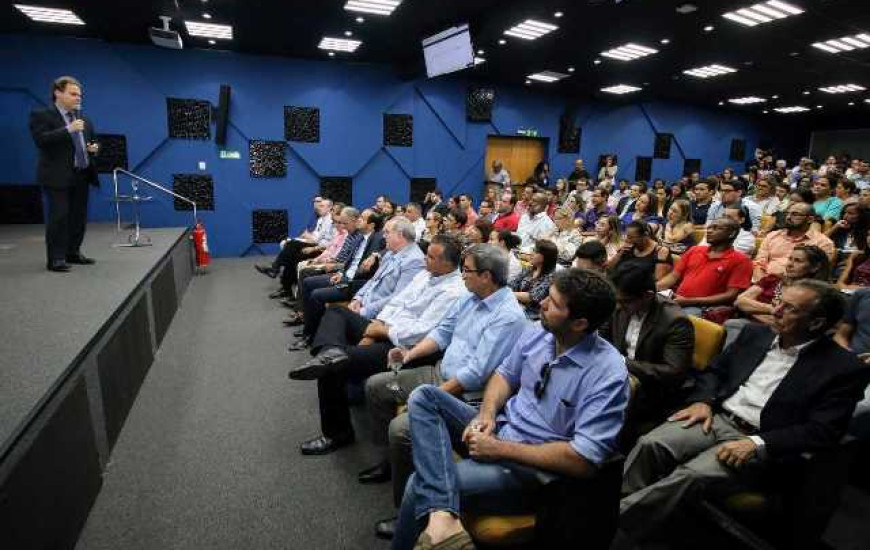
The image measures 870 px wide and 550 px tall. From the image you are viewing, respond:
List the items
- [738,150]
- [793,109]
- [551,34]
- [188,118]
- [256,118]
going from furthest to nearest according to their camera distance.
→ [738,150] → [793,109] → [256,118] → [188,118] → [551,34]

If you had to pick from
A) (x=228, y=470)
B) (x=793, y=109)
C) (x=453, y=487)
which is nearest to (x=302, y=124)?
(x=228, y=470)

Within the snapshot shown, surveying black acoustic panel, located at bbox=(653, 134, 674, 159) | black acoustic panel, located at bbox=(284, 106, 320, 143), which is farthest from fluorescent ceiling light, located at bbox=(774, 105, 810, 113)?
black acoustic panel, located at bbox=(284, 106, 320, 143)

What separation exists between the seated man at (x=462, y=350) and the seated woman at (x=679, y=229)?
2679mm

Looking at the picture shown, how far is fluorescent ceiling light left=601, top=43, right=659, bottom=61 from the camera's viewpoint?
23.0 ft

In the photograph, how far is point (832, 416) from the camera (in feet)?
5.03

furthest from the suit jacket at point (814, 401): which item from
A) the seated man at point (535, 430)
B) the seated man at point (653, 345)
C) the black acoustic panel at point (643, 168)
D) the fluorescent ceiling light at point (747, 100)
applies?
the fluorescent ceiling light at point (747, 100)

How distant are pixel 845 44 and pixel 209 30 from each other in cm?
884

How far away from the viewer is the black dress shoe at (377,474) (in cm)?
221

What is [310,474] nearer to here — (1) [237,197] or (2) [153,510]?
(2) [153,510]

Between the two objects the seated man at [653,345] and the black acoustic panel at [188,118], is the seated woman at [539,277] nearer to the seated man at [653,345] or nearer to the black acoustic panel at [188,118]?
the seated man at [653,345]

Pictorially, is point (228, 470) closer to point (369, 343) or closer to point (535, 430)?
point (369, 343)

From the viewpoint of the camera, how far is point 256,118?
7.85 meters

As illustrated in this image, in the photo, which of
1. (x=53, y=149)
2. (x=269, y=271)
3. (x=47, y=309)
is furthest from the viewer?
(x=269, y=271)

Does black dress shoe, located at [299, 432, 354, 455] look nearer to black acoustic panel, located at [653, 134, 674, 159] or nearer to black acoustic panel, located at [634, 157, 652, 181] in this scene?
black acoustic panel, located at [634, 157, 652, 181]
